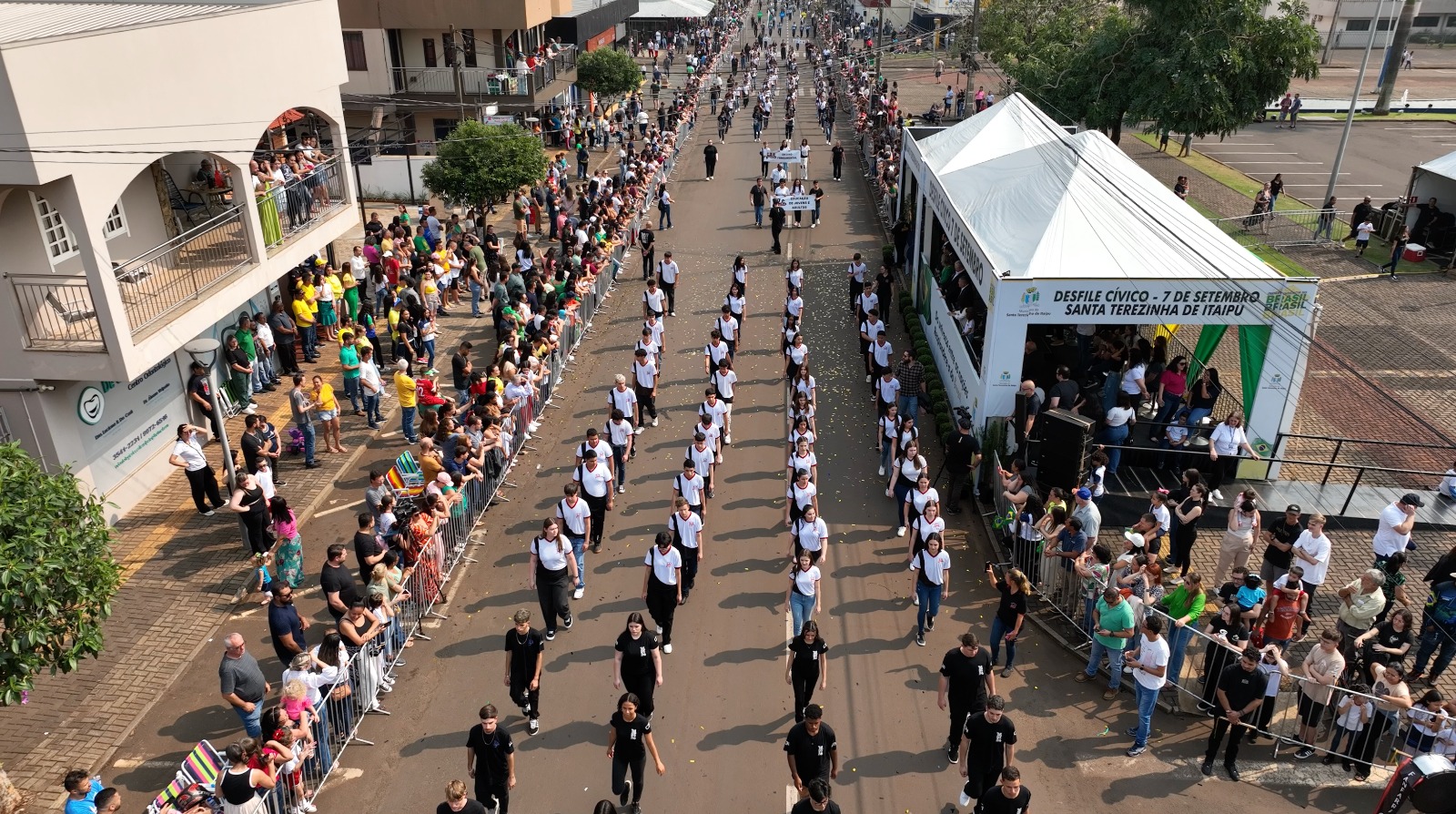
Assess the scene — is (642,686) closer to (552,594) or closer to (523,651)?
(523,651)

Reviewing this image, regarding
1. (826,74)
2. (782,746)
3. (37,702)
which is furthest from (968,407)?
(826,74)

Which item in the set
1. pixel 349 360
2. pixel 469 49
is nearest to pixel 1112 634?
pixel 349 360

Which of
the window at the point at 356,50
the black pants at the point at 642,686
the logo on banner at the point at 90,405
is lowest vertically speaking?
the black pants at the point at 642,686

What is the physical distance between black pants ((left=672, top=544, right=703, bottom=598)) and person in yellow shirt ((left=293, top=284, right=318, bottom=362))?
9.56m

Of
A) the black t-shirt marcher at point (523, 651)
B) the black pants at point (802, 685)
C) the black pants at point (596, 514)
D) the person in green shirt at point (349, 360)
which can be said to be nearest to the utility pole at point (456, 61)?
the person in green shirt at point (349, 360)

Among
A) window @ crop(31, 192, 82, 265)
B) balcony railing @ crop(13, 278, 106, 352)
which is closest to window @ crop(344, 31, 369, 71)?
window @ crop(31, 192, 82, 265)

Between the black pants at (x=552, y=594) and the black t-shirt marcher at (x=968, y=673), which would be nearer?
the black t-shirt marcher at (x=968, y=673)

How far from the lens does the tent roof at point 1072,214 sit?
43.1 ft

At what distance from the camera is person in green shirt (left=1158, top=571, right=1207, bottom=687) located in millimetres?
9375

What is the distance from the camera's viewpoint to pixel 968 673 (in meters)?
8.38

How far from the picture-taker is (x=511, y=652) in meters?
8.70

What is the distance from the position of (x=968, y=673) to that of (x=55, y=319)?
11.0 m

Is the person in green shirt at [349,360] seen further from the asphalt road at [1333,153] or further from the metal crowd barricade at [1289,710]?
the asphalt road at [1333,153]

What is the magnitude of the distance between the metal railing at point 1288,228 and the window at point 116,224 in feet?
81.4
